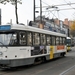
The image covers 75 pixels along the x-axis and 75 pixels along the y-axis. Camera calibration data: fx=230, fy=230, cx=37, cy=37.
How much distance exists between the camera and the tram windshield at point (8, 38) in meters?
14.6

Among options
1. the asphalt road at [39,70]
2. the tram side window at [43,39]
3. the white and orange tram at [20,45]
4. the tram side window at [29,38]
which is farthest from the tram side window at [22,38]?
the tram side window at [43,39]

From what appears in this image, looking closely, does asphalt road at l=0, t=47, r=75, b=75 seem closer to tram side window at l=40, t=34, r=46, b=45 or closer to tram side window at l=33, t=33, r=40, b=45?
tram side window at l=33, t=33, r=40, b=45

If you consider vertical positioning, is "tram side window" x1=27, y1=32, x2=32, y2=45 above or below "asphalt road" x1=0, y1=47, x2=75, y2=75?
above

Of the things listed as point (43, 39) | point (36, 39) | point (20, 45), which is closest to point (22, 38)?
point (20, 45)

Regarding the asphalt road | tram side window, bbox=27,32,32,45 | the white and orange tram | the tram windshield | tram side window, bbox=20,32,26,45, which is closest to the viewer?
the asphalt road

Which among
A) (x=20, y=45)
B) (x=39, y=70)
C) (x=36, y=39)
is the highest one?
(x=36, y=39)

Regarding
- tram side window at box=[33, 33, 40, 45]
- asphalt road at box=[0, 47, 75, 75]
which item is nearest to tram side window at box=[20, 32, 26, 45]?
tram side window at box=[33, 33, 40, 45]

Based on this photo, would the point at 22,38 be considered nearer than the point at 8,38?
No

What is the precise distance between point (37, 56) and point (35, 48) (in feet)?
2.10

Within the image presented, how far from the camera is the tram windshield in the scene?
14.6m

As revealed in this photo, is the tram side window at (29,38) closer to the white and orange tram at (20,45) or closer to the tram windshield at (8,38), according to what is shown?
the white and orange tram at (20,45)

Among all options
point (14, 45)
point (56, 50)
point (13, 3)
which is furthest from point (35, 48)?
point (13, 3)

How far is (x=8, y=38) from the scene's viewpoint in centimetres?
1468

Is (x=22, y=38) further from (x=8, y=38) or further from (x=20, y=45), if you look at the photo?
(x=8, y=38)
